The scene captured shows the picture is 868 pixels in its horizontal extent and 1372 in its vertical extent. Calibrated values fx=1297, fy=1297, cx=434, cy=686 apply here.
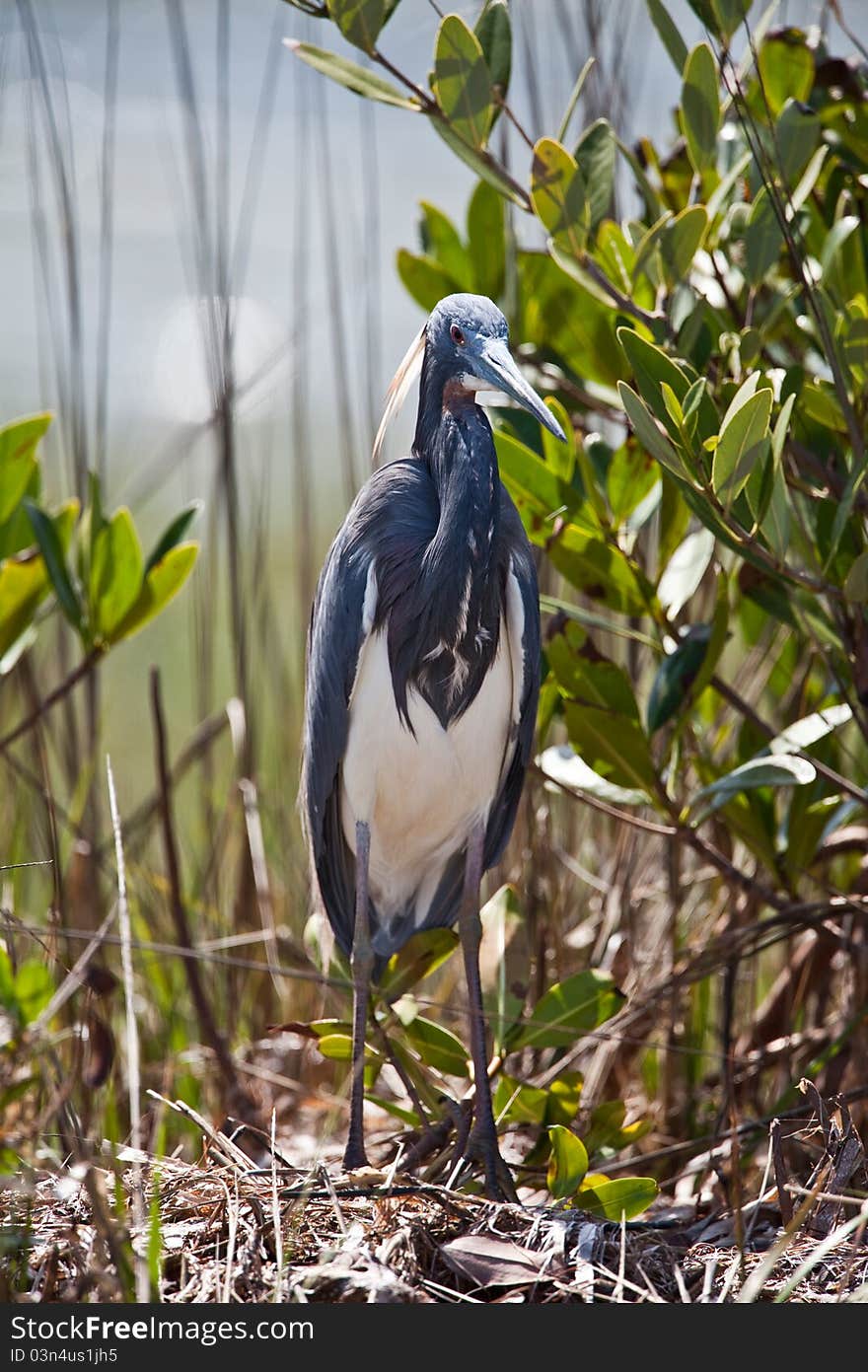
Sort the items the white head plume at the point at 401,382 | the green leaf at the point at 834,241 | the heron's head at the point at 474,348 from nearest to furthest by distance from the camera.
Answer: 1. the heron's head at the point at 474,348
2. the green leaf at the point at 834,241
3. the white head plume at the point at 401,382

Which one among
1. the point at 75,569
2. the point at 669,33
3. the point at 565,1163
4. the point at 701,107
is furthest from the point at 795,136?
the point at 565,1163

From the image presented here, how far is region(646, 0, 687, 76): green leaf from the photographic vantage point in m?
1.92

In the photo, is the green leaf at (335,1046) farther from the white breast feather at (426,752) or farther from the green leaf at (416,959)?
the white breast feather at (426,752)

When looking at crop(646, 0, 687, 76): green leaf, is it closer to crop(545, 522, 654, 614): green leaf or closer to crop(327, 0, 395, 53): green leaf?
crop(327, 0, 395, 53): green leaf

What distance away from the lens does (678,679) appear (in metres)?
2.03

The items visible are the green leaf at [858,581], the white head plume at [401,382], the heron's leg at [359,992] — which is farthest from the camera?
the white head plume at [401,382]

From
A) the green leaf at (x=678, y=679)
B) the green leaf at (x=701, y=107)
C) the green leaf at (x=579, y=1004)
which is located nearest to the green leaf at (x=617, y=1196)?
the green leaf at (x=579, y=1004)

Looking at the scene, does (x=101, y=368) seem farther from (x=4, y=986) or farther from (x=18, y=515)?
(x=4, y=986)

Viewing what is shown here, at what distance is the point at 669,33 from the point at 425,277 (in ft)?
2.08

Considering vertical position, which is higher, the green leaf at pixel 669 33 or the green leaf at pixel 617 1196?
the green leaf at pixel 669 33

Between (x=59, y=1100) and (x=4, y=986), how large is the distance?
2.32 feet

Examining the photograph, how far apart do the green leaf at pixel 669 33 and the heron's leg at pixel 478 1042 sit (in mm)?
1268

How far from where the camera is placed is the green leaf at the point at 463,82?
5.98 ft

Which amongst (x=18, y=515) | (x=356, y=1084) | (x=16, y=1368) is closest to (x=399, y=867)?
(x=356, y=1084)
